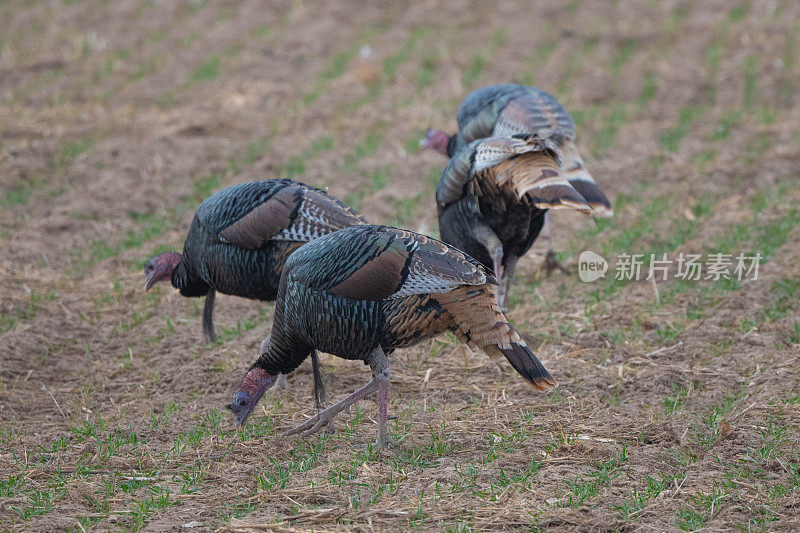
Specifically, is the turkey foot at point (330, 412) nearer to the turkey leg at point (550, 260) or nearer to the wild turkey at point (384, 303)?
the wild turkey at point (384, 303)

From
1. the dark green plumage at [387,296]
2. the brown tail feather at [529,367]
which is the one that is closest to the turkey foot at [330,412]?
the dark green plumage at [387,296]

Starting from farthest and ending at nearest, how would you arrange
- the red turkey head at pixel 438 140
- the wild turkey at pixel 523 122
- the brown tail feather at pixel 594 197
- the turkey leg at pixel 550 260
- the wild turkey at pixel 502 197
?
the red turkey head at pixel 438 140 → the turkey leg at pixel 550 260 → the wild turkey at pixel 523 122 → the brown tail feather at pixel 594 197 → the wild turkey at pixel 502 197

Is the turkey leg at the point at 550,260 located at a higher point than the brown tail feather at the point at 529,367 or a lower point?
lower

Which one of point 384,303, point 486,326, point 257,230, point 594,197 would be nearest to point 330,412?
point 384,303

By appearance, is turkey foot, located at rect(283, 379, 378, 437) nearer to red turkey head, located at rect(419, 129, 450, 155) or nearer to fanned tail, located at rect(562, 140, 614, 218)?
fanned tail, located at rect(562, 140, 614, 218)

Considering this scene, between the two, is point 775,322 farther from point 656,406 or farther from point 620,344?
point 656,406

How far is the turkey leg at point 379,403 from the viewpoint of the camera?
3977 millimetres

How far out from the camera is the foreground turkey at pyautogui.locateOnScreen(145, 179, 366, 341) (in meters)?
4.71

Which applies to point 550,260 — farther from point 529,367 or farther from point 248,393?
point 248,393

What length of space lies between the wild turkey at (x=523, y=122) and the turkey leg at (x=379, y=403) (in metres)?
1.74

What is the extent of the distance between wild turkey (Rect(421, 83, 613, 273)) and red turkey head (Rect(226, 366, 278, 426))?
203 cm

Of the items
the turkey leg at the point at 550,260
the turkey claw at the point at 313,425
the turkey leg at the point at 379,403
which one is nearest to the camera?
the turkey leg at the point at 379,403

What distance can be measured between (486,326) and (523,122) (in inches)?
90.5

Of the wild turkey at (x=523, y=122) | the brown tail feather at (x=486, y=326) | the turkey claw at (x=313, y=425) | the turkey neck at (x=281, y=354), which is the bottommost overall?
the turkey claw at (x=313, y=425)
